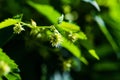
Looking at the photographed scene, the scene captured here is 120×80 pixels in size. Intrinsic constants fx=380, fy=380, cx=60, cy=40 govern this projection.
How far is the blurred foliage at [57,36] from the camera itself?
1024 millimetres

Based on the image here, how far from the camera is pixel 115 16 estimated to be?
1.53 m

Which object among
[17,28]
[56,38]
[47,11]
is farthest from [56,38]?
[47,11]

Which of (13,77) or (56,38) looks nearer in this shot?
(13,77)

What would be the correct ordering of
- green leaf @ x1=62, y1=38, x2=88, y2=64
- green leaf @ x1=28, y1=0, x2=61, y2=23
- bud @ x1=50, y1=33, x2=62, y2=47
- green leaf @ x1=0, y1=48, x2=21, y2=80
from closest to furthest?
green leaf @ x1=0, y1=48, x2=21, y2=80, bud @ x1=50, y1=33, x2=62, y2=47, green leaf @ x1=62, y1=38, x2=88, y2=64, green leaf @ x1=28, y1=0, x2=61, y2=23

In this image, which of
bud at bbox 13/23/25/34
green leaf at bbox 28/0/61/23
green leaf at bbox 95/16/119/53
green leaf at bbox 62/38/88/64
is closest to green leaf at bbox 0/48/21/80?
bud at bbox 13/23/25/34

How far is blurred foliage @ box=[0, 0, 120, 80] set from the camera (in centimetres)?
102

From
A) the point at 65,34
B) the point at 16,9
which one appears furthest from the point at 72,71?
the point at 65,34

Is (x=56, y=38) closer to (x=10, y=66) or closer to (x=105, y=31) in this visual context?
(x=10, y=66)

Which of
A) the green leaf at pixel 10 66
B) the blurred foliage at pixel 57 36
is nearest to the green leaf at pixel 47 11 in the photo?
→ the blurred foliage at pixel 57 36

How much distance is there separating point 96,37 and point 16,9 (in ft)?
1.58

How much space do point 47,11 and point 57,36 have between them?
0.99 ft

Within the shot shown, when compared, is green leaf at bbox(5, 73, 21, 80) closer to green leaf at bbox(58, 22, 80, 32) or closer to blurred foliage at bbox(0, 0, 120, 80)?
blurred foliage at bbox(0, 0, 120, 80)

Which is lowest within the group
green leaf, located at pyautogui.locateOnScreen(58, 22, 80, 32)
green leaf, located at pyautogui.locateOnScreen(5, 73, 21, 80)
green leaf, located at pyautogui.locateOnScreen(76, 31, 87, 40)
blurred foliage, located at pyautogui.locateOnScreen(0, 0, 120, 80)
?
green leaf, located at pyautogui.locateOnScreen(5, 73, 21, 80)

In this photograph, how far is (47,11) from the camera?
4.09 feet
